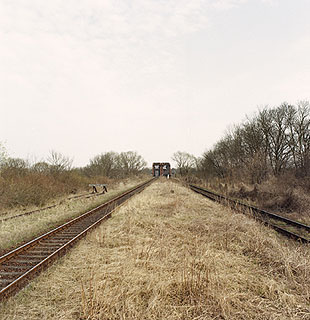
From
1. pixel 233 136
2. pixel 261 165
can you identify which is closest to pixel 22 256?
pixel 261 165

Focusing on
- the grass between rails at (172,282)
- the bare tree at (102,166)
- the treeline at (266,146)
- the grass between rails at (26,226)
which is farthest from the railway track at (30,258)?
the bare tree at (102,166)

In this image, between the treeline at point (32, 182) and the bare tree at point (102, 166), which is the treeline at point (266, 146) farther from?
the bare tree at point (102, 166)

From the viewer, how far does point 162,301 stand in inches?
135

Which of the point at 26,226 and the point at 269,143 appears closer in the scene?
the point at 26,226

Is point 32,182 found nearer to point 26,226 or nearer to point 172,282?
point 26,226

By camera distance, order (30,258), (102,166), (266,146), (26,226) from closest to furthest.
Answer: (30,258)
(26,226)
(266,146)
(102,166)

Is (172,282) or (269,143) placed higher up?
(269,143)

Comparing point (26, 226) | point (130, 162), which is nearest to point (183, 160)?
point (130, 162)

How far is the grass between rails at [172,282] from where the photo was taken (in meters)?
3.22

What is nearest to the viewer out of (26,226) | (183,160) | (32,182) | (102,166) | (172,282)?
(172,282)

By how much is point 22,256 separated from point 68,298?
2.88 metres

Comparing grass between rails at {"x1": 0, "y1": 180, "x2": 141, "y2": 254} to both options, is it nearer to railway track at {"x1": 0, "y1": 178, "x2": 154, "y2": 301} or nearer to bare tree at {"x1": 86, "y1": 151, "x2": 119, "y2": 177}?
railway track at {"x1": 0, "y1": 178, "x2": 154, "y2": 301}

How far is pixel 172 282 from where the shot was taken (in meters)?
3.88

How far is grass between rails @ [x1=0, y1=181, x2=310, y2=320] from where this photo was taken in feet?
10.6
